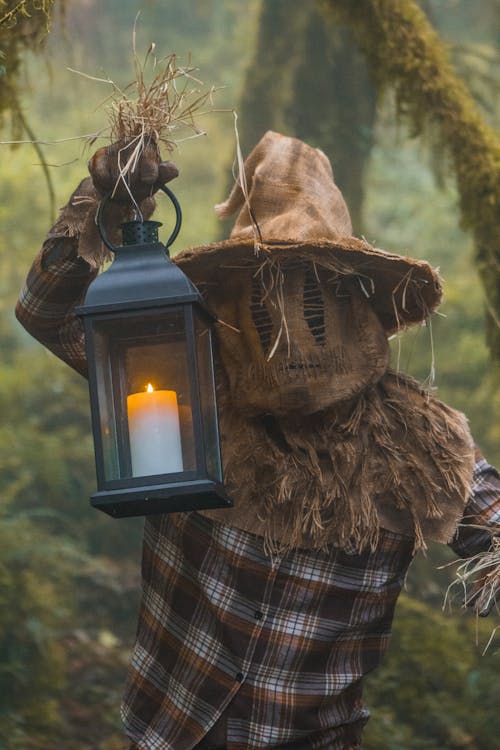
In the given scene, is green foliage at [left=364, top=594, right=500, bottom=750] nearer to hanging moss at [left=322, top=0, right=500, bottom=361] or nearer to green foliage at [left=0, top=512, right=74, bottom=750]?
green foliage at [left=0, top=512, right=74, bottom=750]

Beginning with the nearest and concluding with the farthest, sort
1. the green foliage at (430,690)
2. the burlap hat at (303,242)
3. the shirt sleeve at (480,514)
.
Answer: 1. the burlap hat at (303,242)
2. the shirt sleeve at (480,514)
3. the green foliage at (430,690)

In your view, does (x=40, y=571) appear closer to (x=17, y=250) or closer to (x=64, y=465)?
(x=64, y=465)

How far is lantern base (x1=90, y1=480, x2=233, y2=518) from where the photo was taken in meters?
2.19

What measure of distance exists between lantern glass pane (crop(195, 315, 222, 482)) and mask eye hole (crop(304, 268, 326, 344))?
0.47 m

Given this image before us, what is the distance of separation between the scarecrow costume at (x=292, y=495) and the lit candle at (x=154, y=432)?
0.60m

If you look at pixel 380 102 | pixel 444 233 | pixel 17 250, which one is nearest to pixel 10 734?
pixel 380 102

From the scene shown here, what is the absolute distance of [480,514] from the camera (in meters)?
3.05

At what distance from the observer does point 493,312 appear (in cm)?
401

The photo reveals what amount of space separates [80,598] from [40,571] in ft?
1.47

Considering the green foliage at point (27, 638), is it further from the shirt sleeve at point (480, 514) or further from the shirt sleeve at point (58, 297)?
the shirt sleeve at point (480, 514)

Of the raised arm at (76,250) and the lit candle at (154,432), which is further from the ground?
the raised arm at (76,250)

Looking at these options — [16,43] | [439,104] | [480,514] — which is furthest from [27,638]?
[439,104]

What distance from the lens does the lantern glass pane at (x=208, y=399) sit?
91.4 inches

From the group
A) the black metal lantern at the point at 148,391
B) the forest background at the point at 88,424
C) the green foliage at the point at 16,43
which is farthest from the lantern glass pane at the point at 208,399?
the forest background at the point at 88,424
